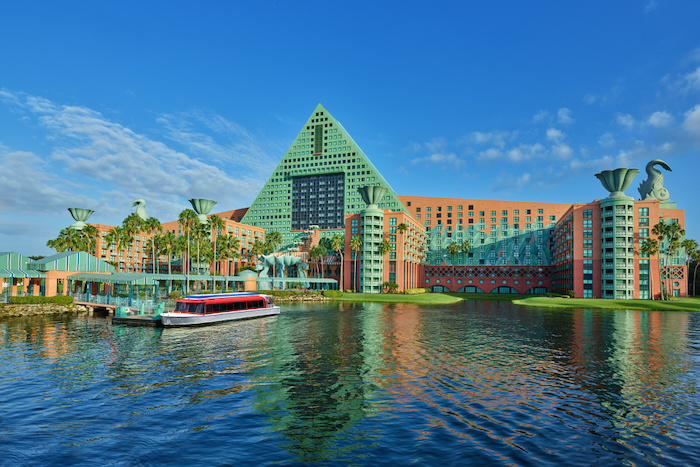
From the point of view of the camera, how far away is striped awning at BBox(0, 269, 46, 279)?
6529cm

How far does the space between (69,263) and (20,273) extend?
7258 mm

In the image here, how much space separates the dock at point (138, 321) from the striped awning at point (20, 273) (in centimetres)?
2425

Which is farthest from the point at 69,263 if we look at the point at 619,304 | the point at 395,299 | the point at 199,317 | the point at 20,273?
the point at 619,304

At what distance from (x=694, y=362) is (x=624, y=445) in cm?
2378

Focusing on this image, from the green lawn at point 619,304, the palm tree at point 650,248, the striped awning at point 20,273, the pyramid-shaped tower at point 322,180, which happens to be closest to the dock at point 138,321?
the striped awning at point 20,273

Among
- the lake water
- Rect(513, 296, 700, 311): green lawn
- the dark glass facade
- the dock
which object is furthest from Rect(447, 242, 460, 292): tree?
the dock

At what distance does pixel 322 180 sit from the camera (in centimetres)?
19525

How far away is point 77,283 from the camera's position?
9094cm

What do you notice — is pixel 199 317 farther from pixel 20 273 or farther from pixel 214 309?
pixel 20 273

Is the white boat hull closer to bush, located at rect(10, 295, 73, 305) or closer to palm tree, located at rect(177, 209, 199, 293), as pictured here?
bush, located at rect(10, 295, 73, 305)

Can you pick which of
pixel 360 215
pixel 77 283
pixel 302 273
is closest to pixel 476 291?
pixel 360 215

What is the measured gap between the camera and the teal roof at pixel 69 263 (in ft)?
231

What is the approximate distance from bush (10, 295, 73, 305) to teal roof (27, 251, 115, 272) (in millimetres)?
6381

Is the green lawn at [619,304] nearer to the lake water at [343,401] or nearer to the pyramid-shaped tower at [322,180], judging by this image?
the lake water at [343,401]
